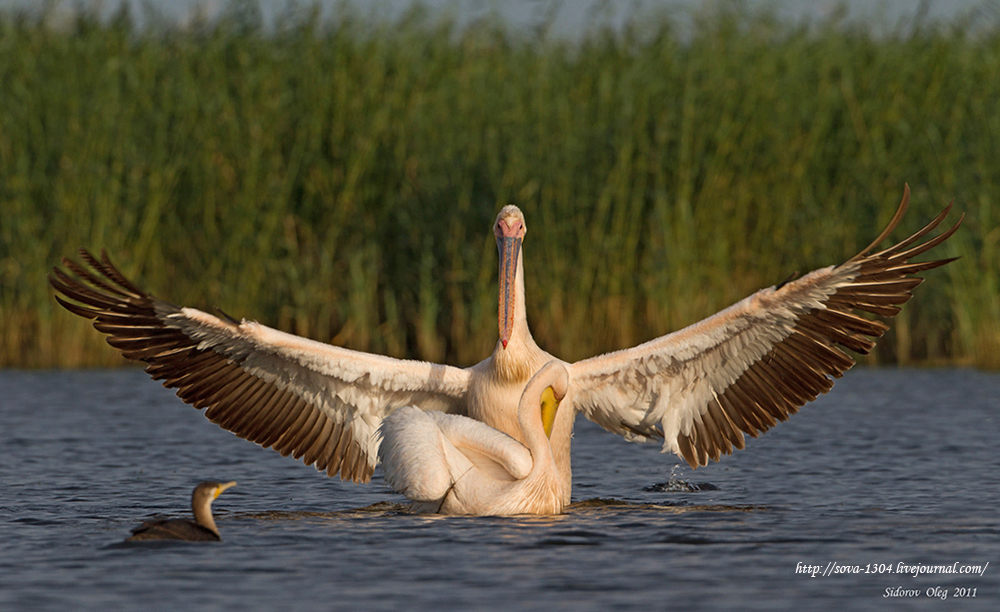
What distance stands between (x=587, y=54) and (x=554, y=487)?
7.43 m

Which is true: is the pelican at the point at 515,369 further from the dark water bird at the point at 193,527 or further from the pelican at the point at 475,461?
the dark water bird at the point at 193,527

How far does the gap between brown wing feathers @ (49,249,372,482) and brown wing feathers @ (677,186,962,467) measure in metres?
1.88

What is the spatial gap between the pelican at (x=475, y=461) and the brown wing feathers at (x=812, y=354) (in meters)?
1.11

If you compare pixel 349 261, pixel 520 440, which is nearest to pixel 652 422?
pixel 520 440

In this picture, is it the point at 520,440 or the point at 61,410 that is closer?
the point at 520,440

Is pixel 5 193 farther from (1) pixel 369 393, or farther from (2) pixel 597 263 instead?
(1) pixel 369 393

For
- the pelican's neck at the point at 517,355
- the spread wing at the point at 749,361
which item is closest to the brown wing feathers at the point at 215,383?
the pelican's neck at the point at 517,355

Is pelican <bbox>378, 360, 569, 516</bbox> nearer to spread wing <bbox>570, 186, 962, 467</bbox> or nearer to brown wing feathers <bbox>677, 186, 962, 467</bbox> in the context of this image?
spread wing <bbox>570, 186, 962, 467</bbox>

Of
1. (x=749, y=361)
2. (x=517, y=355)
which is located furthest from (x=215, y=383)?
(x=749, y=361)

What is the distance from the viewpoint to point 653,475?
9.14 metres

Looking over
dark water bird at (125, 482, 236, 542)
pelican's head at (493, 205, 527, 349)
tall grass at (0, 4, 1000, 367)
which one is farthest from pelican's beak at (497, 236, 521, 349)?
tall grass at (0, 4, 1000, 367)

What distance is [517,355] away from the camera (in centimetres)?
742

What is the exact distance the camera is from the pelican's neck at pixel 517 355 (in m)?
7.42

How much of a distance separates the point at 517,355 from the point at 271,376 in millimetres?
1390
